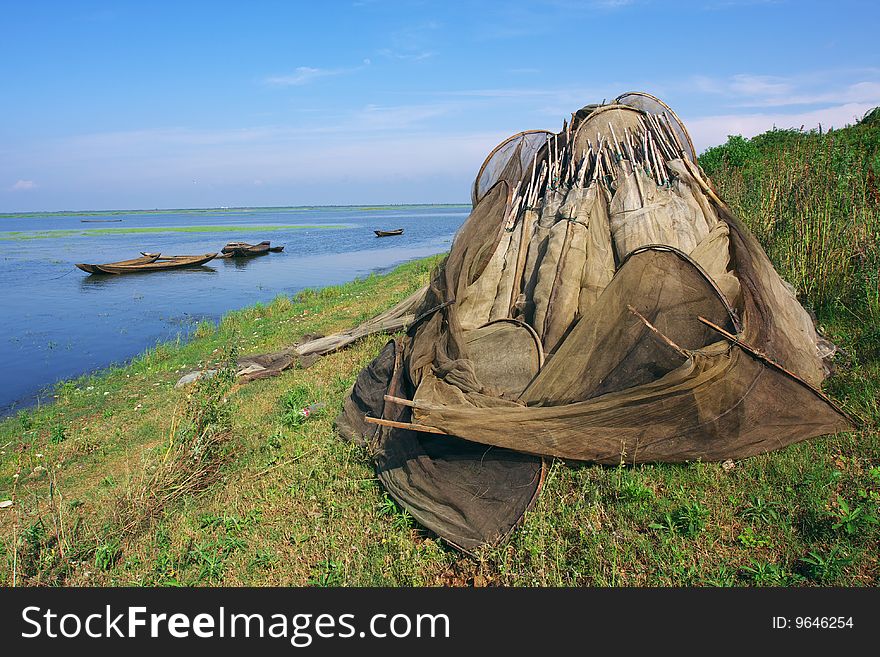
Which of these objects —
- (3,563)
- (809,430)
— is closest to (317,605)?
(3,563)

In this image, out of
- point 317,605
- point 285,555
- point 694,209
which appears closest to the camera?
point 317,605

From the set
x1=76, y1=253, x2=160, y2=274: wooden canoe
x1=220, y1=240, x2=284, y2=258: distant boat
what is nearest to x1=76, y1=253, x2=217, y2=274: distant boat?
x1=76, y1=253, x2=160, y2=274: wooden canoe

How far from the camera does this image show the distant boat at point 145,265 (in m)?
29.4

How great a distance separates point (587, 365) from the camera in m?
4.47

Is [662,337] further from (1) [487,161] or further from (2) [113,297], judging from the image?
(2) [113,297]

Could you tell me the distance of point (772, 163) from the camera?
29.8 ft

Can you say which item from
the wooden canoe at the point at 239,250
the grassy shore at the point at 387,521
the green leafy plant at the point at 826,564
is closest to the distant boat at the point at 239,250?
the wooden canoe at the point at 239,250

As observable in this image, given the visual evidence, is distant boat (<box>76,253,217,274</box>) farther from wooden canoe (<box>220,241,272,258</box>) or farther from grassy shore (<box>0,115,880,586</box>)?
grassy shore (<box>0,115,880,586</box>)

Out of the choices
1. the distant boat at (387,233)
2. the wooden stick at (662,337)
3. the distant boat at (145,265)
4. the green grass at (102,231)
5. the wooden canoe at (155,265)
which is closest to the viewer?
the wooden stick at (662,337)

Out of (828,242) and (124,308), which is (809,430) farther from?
(124,308)

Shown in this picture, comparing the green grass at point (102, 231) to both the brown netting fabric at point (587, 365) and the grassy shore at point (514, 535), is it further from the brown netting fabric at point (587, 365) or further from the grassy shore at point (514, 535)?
the brown netting fabric at point (587, 365)

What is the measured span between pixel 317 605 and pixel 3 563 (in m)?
2.75

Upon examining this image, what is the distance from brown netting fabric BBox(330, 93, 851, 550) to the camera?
411 centimetres

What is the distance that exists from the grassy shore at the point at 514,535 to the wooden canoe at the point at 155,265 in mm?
25112
